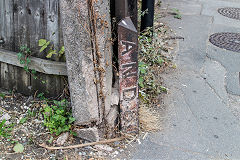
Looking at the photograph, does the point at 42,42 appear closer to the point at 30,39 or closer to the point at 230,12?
the point at 30,39

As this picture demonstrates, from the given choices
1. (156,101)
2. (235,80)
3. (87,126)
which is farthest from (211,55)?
(87,126)

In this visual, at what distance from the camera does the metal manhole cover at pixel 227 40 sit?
200 inches

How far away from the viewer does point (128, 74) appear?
2.60 metres

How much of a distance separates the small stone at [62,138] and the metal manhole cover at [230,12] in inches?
215

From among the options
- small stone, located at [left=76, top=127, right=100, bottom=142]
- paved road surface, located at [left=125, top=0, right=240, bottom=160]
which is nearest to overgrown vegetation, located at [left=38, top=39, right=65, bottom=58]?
small stone, located at [left=76, top=127, right=100, bottom=142]

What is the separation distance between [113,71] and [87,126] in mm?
585

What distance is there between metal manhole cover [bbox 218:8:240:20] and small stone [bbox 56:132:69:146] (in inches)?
215

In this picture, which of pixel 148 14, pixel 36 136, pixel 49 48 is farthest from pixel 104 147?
pixel 148 14

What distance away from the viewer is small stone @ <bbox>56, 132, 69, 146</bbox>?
105 inches

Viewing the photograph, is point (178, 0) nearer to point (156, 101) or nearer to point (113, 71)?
point (156, 101)

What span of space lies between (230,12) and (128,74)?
540 cm

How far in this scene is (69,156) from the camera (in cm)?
257

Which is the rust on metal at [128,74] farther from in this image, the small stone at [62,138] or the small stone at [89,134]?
the small stone at [62,138]

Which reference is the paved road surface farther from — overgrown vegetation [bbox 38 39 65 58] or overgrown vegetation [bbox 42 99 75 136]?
overgrown vegetation [bbox 38 39 65 58]
